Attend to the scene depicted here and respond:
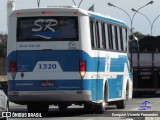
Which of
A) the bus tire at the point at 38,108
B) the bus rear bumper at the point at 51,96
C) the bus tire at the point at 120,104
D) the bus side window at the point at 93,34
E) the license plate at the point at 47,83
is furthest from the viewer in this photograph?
the bus tire at the point at 120,104

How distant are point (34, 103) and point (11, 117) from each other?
3.24 feet

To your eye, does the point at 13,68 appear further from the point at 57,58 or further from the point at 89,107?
the point at 89,107

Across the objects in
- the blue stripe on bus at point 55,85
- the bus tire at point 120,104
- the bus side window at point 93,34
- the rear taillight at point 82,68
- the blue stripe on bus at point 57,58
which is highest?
the bus side window at point 93,34

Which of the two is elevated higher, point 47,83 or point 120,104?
point 47,83

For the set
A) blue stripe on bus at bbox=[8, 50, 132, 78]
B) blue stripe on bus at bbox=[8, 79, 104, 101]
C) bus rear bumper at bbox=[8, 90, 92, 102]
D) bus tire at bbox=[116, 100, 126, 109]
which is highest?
blue stripe on bus at bbox=[8, 50, 132, 78]

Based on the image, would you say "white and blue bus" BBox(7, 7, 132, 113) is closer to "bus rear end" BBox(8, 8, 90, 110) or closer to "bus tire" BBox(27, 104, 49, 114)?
"bus rear end" BBox(8, 8, 90, 110)

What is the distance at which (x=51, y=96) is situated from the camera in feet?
66.5

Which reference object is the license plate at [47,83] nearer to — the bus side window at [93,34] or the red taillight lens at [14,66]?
the red taillight lens at [14,66]

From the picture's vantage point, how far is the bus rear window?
66.6 ft

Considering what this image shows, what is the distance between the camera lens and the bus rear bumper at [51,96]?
20.2 m

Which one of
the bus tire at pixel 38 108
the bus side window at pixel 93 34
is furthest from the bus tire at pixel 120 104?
the bus side window at pixel 93 34

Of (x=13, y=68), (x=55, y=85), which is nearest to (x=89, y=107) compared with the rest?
(x=55, y=85)

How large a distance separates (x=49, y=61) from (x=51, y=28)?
3.37 feet

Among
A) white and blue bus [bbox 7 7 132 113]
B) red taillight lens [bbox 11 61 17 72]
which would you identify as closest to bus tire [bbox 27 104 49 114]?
white and blue bus [bbox 7 7 132 113]
